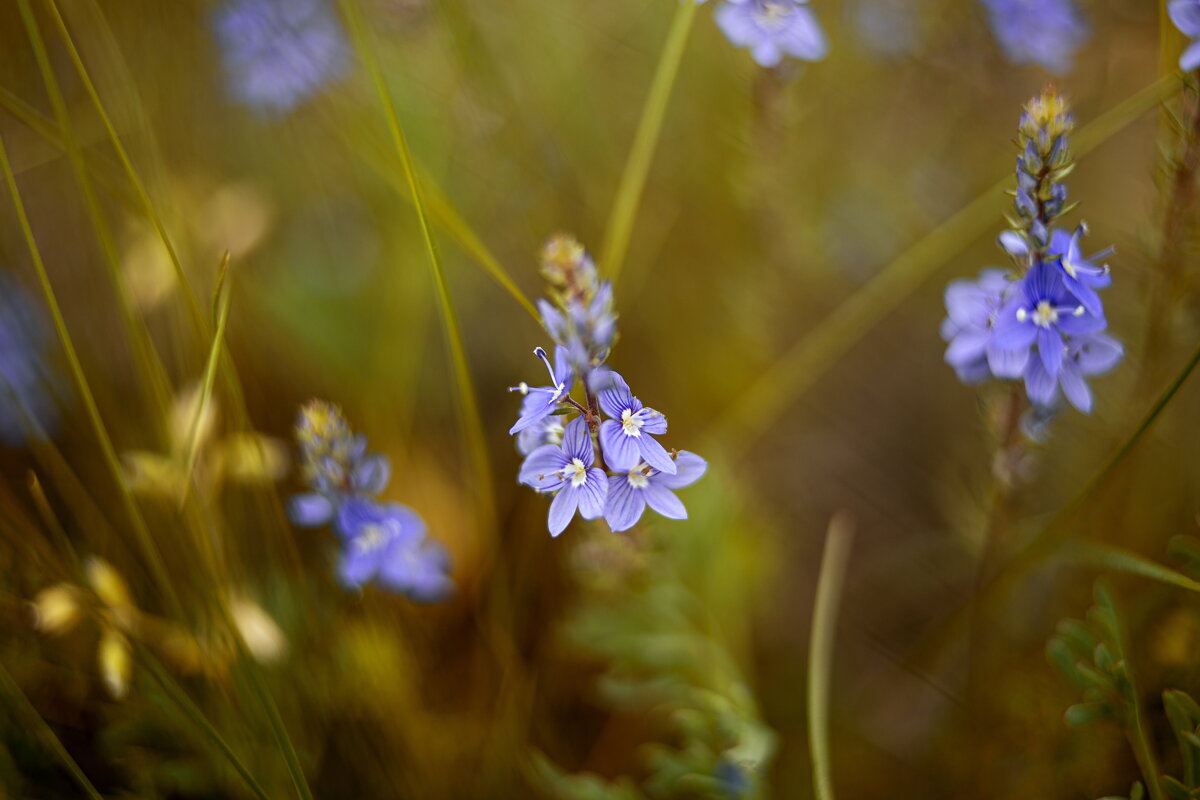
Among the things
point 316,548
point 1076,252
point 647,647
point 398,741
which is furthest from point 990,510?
point 316,548

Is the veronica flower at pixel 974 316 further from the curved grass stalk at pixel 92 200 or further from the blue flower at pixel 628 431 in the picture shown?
the curved grass stalk at pixel 92 200

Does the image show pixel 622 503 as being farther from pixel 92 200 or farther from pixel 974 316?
pixel 92 200

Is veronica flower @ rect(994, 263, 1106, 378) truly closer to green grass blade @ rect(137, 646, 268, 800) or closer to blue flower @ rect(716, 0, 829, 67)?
blue flower @ rect(716, 0, 829, 67)

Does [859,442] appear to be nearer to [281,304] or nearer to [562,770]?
[562,770]

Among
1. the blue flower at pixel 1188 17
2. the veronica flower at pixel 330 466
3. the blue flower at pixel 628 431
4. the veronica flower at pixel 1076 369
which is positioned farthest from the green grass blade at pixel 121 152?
the blue flower at pixel 1188 17

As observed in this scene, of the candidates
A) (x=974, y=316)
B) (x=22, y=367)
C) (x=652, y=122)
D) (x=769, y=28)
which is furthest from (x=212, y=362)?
(x=22, y=367)

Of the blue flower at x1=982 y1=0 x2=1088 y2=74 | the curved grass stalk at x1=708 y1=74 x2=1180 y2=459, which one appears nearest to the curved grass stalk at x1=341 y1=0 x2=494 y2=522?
the curved grass stalk at x1=708 y1=74 x2=1180 y2=459
